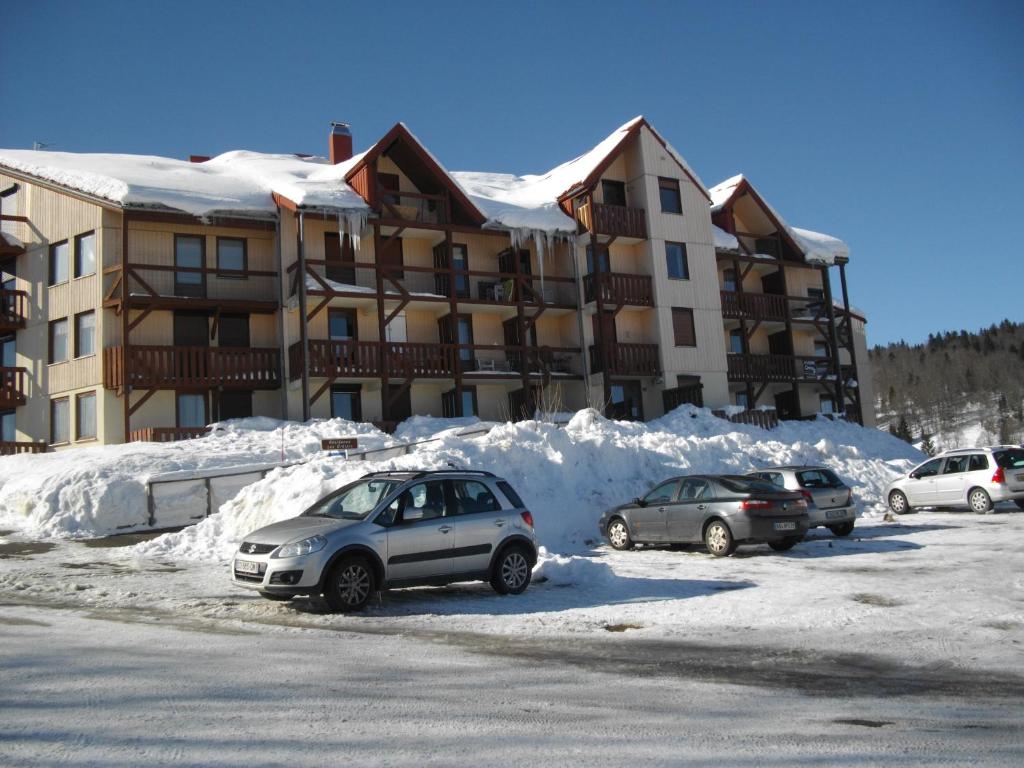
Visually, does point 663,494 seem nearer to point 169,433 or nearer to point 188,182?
point 169,433

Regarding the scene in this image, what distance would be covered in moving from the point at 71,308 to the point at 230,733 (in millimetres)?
26269

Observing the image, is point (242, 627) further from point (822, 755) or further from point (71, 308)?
point (71, 308)

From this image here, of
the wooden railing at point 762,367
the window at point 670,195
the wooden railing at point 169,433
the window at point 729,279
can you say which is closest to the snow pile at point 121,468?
the wooden railing at point 169,433

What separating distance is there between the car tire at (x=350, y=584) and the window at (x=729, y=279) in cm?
3082

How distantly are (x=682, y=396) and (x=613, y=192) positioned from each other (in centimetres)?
869

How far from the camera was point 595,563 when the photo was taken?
492 inches

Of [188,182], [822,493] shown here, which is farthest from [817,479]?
[188,182]

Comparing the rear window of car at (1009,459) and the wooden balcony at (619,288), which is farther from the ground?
the wooden balcony at (619,288)

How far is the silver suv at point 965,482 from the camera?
19609 mm

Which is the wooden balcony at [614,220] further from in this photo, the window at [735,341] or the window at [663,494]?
the window at [663,494]

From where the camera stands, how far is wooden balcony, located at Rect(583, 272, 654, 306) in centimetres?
3266

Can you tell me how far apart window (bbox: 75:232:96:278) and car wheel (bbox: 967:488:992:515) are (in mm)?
25014

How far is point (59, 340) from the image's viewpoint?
28672 millimetres

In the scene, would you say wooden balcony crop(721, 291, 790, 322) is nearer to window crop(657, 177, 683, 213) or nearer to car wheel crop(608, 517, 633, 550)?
window crop(657, 177, 683, 213)
